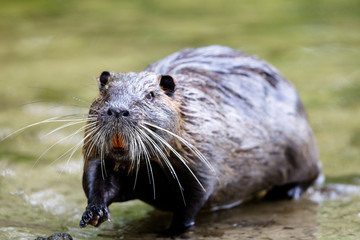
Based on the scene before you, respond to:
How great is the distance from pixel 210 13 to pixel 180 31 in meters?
1.83

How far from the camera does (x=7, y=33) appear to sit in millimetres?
12008

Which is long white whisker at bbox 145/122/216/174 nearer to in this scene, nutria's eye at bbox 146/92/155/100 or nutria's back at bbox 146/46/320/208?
nutria's back at bbox 146/46/320/208

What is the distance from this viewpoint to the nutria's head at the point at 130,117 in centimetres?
426

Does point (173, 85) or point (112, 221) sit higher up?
point (173, 85)

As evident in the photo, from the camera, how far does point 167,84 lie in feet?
15.7

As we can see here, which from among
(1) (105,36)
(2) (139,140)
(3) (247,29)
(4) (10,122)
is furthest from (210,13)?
(2) (139,140)

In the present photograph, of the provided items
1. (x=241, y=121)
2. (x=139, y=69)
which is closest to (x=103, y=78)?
(x=241, y=121)

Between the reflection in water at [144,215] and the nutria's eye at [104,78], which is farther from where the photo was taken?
the reflection in water at [144,215]

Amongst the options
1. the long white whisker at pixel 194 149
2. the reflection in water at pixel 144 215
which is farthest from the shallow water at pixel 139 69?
the long white whisker at pixel 194 149

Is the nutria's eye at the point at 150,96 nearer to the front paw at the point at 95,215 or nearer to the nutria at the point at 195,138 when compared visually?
the nutria at the point at 195,138

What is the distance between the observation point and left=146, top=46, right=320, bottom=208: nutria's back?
5.18 m

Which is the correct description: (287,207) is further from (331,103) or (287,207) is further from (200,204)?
(331,103)

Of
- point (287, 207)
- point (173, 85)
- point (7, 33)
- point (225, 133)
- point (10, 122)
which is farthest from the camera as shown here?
point (7, 33)

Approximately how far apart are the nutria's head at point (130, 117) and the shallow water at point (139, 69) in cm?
60
